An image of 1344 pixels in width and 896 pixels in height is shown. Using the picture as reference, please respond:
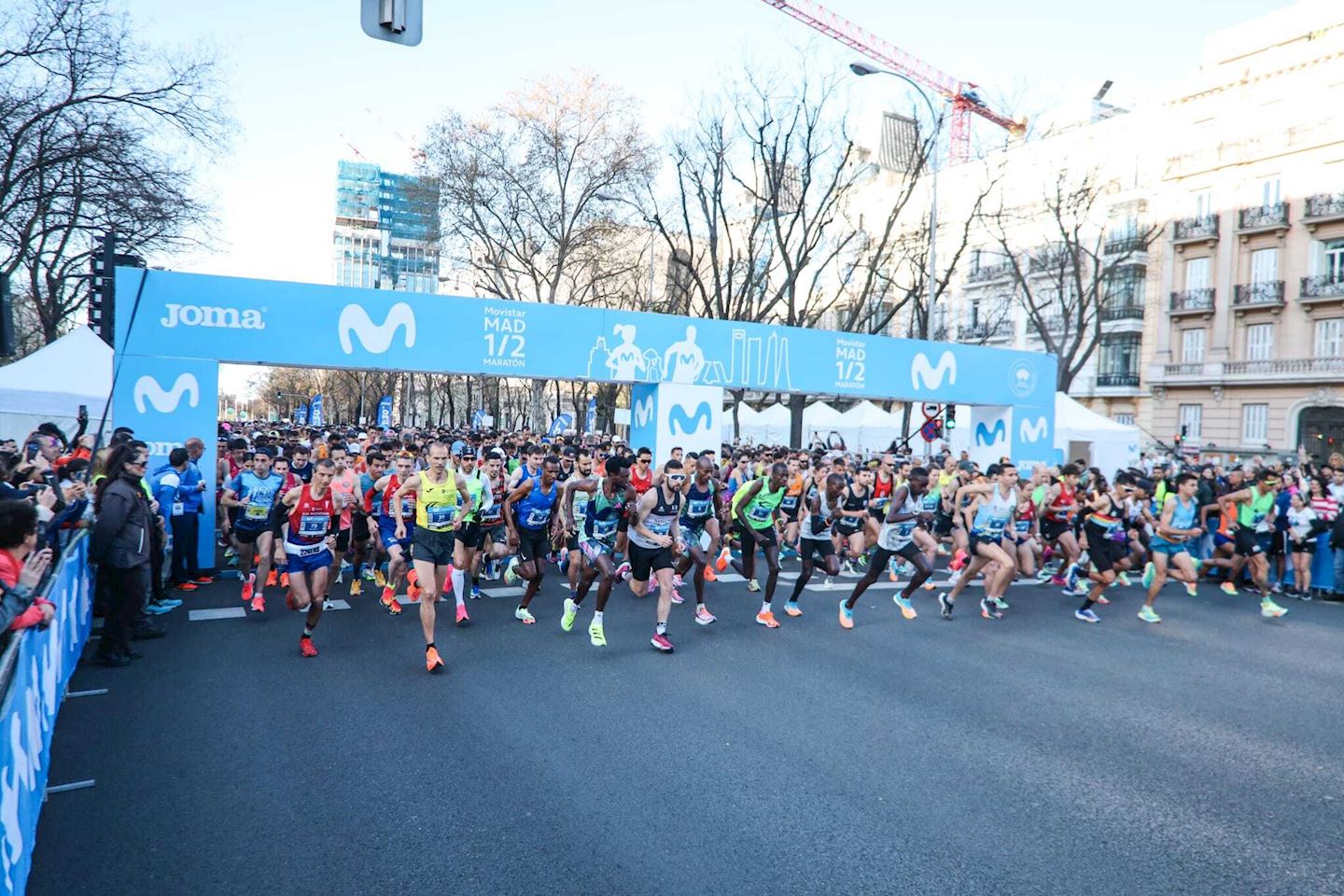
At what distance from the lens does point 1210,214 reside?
38.5 metres

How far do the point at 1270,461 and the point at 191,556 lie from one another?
127ft

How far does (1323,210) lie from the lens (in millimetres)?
34219

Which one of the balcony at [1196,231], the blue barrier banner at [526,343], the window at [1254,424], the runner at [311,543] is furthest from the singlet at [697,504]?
the balcony at [1196,231]

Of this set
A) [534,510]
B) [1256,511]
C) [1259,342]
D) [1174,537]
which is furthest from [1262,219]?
[534,510]

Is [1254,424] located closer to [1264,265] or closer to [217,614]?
[1264,265]

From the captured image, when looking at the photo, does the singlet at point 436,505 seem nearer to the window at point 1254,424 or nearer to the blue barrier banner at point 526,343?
the blue barrier banner at point 526,343

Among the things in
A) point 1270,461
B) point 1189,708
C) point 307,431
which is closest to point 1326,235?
point 1270,461

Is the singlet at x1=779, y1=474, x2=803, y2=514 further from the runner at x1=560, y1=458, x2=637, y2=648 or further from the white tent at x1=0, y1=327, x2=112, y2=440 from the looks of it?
the white tent at x1=0, y1=327, x2=112, y2=440

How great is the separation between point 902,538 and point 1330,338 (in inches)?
1388

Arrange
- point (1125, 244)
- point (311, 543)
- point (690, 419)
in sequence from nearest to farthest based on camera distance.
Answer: point (311, 543)
point (690, 419)
point (1125, 244)

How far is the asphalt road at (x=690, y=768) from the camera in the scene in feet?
13.1

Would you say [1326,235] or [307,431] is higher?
[1326,235]

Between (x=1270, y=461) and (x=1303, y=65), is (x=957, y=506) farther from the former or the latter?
(x=1303, y=65)

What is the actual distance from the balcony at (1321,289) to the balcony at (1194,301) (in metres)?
3.51
